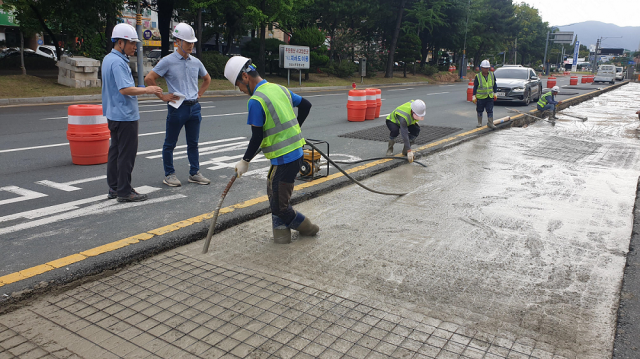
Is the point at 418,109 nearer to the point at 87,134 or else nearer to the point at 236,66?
the point at 236,66

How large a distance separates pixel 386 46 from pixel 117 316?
41.5 m

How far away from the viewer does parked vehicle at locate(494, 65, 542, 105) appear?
18266 millimetres

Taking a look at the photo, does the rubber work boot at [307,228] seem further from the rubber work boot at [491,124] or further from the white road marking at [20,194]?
the rubber work boot at [491,124]

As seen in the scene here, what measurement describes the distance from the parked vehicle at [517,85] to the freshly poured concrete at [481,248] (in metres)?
11.3

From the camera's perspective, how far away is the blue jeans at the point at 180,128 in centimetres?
588

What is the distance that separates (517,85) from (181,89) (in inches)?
615

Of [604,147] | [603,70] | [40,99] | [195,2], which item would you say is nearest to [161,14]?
[195,2]

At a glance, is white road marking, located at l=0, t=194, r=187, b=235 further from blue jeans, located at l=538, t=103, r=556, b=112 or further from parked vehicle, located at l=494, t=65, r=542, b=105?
parked vehicle, located at l=494, t=65, r=542, b=105

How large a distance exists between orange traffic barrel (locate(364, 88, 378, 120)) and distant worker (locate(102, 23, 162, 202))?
8.07 metres

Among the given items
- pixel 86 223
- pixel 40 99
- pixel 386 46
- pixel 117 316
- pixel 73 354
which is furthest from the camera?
pixel 386 46

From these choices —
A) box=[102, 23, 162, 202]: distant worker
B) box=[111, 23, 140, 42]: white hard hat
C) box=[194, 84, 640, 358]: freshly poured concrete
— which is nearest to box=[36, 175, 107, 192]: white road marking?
box=[102, 23, 162, 202]: distant worker

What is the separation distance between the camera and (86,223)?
4.71 metres

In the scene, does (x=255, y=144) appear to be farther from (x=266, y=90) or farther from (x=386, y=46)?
(x=386, y=46)

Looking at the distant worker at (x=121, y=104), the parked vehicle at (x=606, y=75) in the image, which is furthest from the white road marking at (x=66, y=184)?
the parked vehicle at (x=606, y=75)
